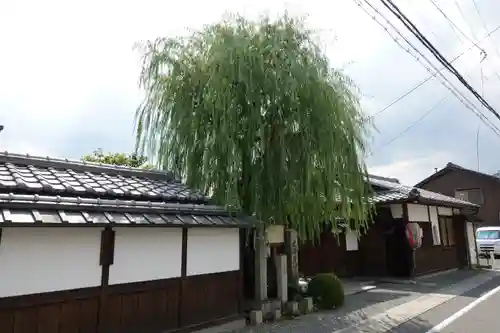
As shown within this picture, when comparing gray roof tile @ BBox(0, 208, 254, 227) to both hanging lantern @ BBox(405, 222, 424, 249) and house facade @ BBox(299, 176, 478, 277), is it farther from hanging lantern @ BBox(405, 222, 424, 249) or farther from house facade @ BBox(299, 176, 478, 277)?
hanging lantern @ BBox(405, 222, 424, 249)

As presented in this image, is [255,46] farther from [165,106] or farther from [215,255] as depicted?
[215,255]

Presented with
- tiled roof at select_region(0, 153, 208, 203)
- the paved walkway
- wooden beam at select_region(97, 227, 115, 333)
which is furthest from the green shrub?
wooden beam at select_region(97, 227, 115, 333)

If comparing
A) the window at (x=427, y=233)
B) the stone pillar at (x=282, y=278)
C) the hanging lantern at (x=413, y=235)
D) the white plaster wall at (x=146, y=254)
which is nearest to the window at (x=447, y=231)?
the window at (x=427, y=233)

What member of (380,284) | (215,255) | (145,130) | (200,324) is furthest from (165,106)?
(380,284)

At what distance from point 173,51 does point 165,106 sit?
4.67 ft

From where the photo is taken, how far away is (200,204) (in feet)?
27.3

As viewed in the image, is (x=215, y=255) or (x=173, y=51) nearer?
(x=215, y=255)

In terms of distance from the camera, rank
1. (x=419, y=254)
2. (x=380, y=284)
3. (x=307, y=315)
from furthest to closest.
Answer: (x=419, y=254)
(x=380, y=284)
(x=307, y=315)

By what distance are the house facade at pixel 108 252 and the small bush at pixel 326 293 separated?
259cm

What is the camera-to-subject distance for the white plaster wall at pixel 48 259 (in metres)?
5.13

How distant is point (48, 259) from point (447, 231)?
756 inches

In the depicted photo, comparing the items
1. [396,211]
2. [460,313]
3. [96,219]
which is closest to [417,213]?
[396,211]

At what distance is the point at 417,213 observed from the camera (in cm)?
1694

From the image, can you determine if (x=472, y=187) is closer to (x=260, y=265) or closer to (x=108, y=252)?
(x=260, y=265)
